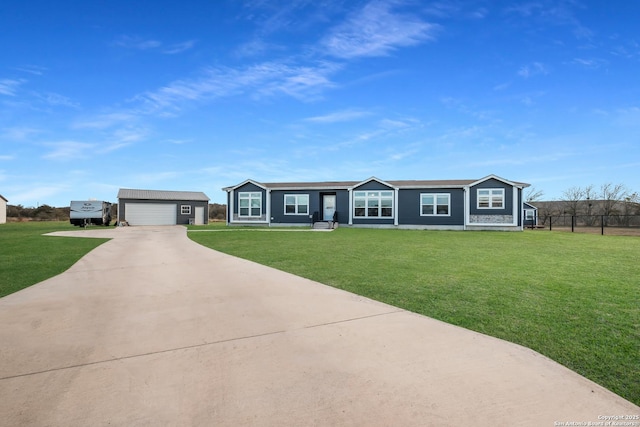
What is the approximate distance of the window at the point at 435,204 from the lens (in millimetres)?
26453

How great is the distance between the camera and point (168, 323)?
14.7 feet

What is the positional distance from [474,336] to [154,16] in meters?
17.1

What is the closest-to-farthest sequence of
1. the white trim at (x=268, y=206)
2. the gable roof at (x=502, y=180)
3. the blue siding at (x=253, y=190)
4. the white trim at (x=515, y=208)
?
the gable roof at (x=502, y=180) → the white trim at (x=515, y=208) → the white trim at (x=268, y=206) → the blue siding at (x=253, y=190)

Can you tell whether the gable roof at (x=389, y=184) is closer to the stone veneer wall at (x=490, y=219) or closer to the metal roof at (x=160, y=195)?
the stone veneer wall at (x=490, y=219)

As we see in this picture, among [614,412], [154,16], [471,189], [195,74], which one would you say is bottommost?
[614,412]

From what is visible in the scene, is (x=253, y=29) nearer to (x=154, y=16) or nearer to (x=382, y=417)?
(x=154, y=16)

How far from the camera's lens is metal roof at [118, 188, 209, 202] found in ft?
117

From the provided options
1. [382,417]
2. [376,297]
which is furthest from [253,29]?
[382,417]

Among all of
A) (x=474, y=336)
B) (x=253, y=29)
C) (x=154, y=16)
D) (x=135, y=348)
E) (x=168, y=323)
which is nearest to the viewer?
(x=135, y=348)

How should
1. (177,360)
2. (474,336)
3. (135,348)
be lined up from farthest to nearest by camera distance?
(474,336), (135,348), (177,360)

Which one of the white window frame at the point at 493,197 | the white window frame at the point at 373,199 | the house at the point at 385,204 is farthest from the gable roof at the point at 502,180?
the white window frame at the point at 373,199

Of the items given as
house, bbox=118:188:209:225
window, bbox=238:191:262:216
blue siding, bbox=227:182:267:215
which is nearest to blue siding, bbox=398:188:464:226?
blue siding, bbox=227:182:267:215

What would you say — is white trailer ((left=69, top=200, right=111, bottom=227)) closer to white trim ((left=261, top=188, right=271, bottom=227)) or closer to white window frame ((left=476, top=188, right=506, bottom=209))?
white trim ((left=261, top=188, right=271, bottom=227))

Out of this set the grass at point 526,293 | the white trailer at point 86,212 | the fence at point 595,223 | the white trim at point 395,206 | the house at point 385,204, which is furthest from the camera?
the fence at point 595,223
